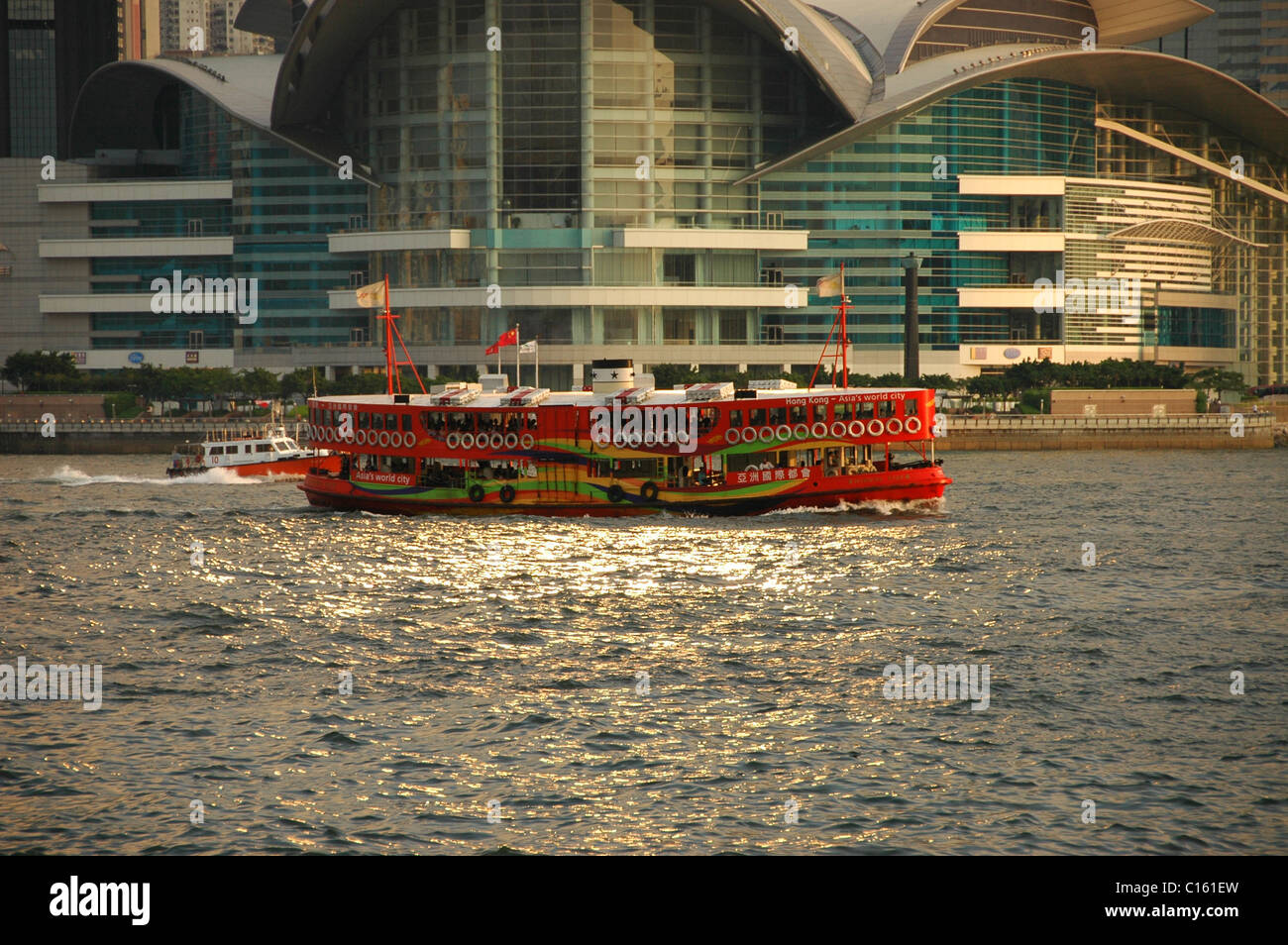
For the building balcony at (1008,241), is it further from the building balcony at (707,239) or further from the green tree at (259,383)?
the green tree at (259,383)

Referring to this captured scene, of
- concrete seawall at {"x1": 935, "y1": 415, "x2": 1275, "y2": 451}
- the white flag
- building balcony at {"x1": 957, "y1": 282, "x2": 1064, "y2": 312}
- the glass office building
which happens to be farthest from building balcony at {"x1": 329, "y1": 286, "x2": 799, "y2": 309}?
the white flag

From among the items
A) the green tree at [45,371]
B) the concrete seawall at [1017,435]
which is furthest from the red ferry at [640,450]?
the green tree at [45,371]

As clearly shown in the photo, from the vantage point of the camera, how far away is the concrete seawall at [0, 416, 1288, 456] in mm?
100062

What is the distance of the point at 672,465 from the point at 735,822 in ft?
117

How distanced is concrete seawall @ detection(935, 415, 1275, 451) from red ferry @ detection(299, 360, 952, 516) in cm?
4618

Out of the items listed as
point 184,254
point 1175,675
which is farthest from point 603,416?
point 184,254

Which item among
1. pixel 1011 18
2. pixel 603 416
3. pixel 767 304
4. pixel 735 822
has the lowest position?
pixel 735 822

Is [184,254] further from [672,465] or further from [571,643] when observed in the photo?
[571,643]

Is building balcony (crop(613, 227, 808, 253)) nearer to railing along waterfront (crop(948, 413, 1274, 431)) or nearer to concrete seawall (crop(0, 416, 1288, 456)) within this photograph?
concrete seawall (crop(0, 416, 1288, 456))

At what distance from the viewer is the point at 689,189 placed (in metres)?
130

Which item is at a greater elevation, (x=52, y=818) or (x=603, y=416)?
(x=603, y=416)

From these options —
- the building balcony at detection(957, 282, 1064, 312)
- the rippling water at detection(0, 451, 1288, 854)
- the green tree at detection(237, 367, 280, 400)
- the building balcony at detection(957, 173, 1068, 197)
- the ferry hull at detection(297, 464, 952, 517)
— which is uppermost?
the building balcony at detection(957, 173, 1068, 197)

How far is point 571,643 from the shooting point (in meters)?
30.6

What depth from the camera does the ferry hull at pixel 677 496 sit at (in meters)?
52.4
